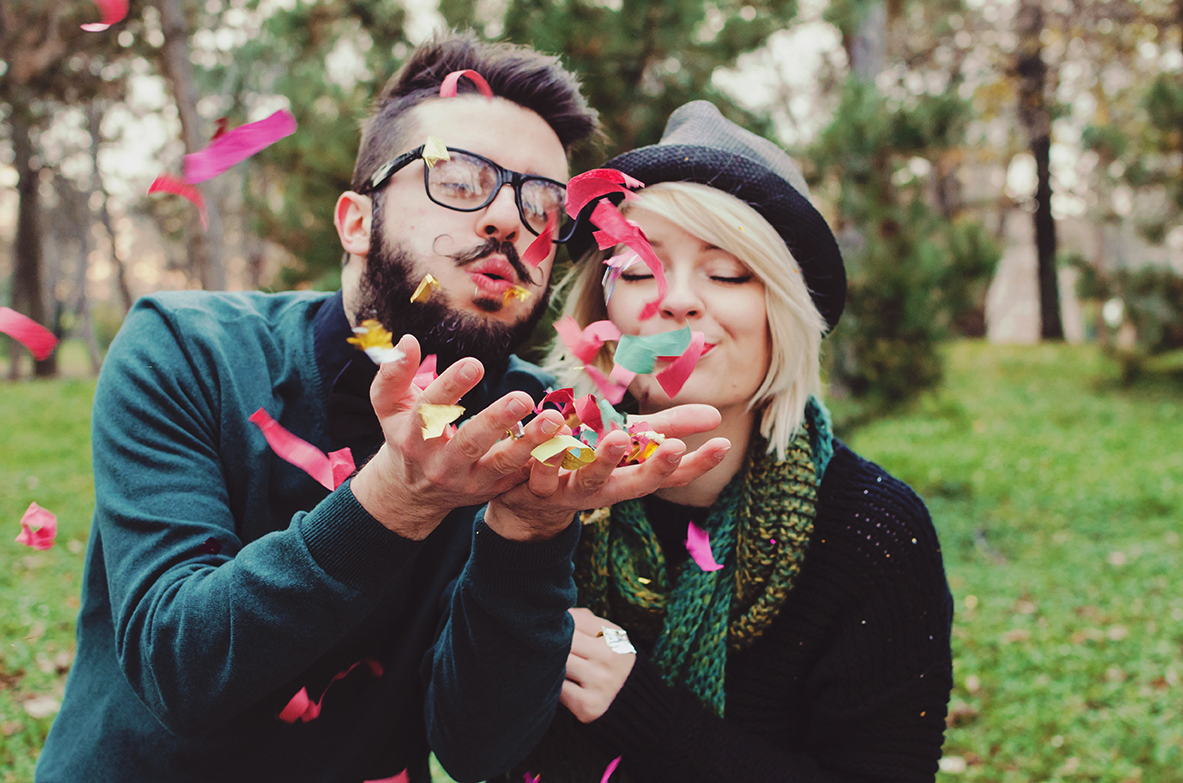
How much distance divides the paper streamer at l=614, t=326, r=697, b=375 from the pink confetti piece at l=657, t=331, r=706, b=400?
0.22ft

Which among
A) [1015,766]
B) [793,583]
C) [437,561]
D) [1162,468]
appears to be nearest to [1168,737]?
[1015,766]

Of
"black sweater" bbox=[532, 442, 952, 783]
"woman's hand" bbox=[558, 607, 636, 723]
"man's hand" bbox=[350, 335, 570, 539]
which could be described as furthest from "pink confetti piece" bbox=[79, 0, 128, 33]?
"black sweater" bbox=[532, 442, 952, 783]

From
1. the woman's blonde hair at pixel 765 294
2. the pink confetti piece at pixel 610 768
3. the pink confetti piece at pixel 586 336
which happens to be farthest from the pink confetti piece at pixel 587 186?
the pink confetti piece at pixel 610 768

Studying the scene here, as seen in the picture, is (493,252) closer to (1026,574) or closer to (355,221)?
(355,221)

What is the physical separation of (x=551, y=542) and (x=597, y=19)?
2.53 meters

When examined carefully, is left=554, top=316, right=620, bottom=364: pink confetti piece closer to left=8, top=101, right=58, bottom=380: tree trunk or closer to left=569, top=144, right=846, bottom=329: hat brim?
left=569, top=144, right=846, bottom=329: hat brim

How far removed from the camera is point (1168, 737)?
3.47 metres

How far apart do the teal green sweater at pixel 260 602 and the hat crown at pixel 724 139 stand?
722 millimetres

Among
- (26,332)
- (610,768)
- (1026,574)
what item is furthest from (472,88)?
(1026,574)

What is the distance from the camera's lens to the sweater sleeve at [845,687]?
1.68m

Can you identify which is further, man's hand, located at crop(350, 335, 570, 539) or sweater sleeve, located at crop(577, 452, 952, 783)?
sweater sleeve, located at crop(577, 452, 952, 783)

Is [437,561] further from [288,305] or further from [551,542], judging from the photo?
[288,305]

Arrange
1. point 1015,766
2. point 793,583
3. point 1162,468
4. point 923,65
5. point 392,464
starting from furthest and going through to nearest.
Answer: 1. point 923,65
2. point 1162,468
3. point 1015,766
4. point 793,583
5. point 392,464

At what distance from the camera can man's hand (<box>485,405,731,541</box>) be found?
1.10 meters
